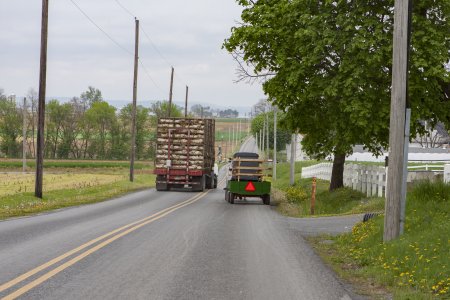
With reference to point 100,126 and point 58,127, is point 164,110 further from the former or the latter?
point 58,127

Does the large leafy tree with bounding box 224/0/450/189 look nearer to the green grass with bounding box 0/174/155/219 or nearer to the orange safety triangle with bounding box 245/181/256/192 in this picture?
the orange safety triangle with bounding box 245/181/256/192

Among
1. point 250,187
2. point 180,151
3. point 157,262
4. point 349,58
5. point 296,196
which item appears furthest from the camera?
point 180,151

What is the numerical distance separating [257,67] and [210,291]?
18121mm

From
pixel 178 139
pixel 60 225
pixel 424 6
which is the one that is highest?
pixel 424 6

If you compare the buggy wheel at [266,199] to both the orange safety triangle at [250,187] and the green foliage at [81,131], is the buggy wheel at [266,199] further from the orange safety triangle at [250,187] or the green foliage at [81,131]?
the green foliage at [81,131]

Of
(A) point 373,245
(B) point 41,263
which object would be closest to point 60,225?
(B) point 41,263

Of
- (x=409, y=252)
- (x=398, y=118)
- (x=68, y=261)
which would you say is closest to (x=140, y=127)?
(x=398, y=118)

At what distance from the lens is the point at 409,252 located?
32.9ft

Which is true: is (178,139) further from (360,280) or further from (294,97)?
(360,280)

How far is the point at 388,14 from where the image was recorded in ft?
69.5

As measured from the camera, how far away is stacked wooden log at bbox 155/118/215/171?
36938 millimetres

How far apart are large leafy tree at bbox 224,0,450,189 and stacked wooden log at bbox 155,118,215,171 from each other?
13.3 m

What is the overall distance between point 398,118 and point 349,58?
9.74m

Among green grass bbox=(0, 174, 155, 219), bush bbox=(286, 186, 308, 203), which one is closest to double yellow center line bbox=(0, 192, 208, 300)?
green grass bbox=(0, 174, 155, 219)
